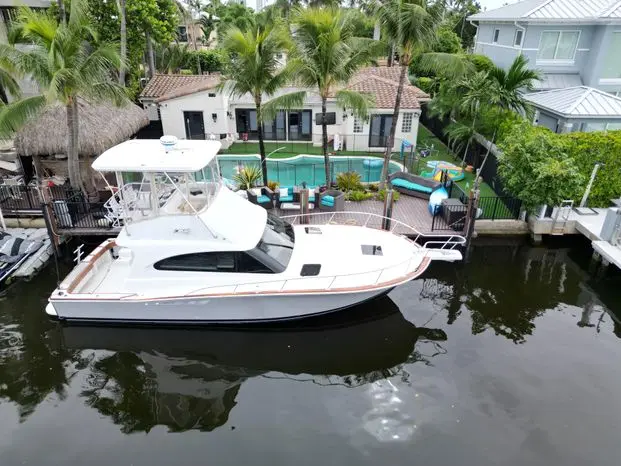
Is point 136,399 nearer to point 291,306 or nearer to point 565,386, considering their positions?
point 291,306

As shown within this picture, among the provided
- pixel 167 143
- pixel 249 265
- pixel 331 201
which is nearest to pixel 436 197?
pixel 331 201

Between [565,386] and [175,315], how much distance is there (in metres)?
8.99

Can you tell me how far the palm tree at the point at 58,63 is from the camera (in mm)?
12250

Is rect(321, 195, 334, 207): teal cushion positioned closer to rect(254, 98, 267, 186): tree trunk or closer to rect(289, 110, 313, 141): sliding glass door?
rect(254, 98, 267, 186): tree trunk

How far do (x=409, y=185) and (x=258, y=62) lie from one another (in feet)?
24.1

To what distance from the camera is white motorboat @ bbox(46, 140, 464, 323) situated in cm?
1016

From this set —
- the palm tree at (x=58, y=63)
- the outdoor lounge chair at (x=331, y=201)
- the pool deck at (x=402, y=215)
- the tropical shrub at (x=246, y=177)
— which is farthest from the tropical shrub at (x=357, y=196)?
the palm tree at (x=58, y=63)

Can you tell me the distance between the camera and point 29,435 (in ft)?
26.6

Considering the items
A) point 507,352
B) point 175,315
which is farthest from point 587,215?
point 175,315

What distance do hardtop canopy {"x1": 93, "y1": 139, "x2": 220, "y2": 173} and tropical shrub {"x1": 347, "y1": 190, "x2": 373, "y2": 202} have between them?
260 inches

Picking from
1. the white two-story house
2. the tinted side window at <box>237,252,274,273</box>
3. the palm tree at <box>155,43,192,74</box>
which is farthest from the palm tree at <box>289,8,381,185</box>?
the palm tree at <box>155,43,192,74</box>

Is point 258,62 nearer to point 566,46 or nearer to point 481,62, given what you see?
point 481,62

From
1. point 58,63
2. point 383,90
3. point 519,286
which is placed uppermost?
point 58,63

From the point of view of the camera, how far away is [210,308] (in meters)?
10.5
